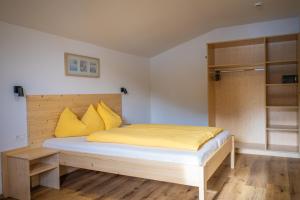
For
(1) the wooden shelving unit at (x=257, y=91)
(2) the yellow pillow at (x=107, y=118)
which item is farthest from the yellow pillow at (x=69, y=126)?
(1) the wooden shelving unit at (x=257, y=91)

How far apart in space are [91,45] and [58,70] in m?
0.80

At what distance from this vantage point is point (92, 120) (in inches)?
142

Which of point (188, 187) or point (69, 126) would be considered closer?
point (188, 187)

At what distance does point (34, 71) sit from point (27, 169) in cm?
123

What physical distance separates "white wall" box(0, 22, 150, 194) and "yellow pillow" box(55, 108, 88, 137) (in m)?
0.36

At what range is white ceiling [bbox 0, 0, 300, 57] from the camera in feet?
9.20

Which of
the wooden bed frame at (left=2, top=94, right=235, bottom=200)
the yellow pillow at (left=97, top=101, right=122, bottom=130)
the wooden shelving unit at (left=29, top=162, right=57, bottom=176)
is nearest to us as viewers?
the wooden bed frame at (left=2, top=94, right=235, bottom=200)

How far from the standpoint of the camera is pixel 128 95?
4.95 metres

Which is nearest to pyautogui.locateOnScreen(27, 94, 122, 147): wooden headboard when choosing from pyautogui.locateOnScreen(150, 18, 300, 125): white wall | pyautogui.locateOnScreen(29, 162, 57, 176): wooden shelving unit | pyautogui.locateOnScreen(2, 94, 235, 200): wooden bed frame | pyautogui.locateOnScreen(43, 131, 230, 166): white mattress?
pyautogui.locateOnScreen(2, 94, 235, 200): wooden bed frame

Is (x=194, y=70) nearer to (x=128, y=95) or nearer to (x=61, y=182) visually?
(x=128, y=95)

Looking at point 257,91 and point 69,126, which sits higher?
point 257,91

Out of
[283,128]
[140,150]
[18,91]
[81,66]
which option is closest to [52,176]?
[18,91]

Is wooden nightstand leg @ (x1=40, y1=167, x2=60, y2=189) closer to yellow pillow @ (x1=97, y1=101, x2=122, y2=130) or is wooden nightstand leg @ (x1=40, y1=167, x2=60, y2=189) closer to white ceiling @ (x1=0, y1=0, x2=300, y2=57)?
yellow pillow @ (x1=97, y1=101, x2=122, y2=130)

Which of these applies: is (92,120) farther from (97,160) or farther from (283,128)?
(283,128)
